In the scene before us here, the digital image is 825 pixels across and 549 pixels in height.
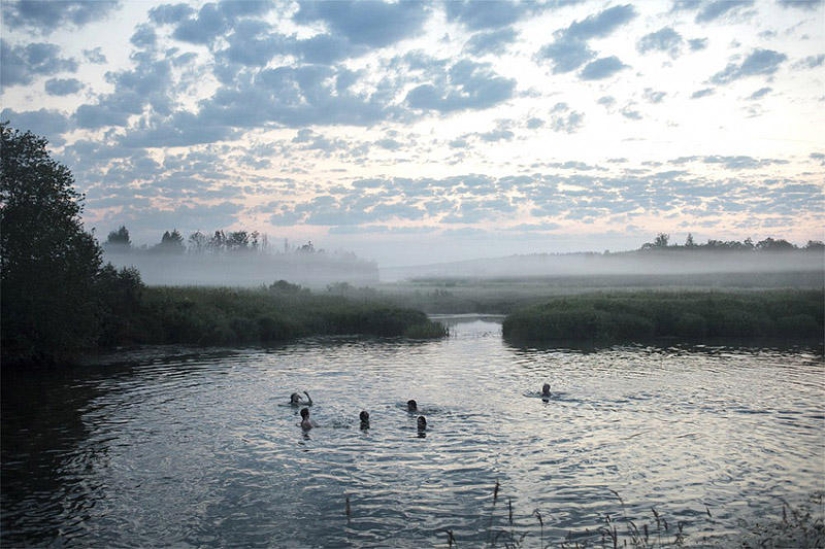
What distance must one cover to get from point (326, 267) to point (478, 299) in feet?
337

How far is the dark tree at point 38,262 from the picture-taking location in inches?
1358

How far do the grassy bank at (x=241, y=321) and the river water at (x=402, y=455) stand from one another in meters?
12.5

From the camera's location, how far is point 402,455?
19.4 m

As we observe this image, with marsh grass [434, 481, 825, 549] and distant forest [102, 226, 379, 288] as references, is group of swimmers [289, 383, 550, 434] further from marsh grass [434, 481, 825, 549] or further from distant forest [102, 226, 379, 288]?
distant forest [102, 226, 379, 288]

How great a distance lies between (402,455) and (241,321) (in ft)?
111

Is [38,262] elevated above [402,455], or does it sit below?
above

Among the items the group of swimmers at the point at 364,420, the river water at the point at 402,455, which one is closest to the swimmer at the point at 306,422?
the group of swimmers at the point at 364,420

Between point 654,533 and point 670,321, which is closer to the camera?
point 654,533

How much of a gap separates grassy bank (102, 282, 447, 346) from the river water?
1251cm

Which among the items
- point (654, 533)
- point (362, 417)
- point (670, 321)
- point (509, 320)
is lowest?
point (654, 533)

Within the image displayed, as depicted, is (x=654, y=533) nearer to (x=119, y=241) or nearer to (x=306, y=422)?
(x=306, y=422)

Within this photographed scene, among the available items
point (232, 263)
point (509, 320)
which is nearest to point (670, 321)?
Answer: point (509, 320)

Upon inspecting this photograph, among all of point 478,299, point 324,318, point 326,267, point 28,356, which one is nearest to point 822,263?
point 478,299

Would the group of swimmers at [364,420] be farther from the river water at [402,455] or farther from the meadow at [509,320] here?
the meadow at [509,320]
